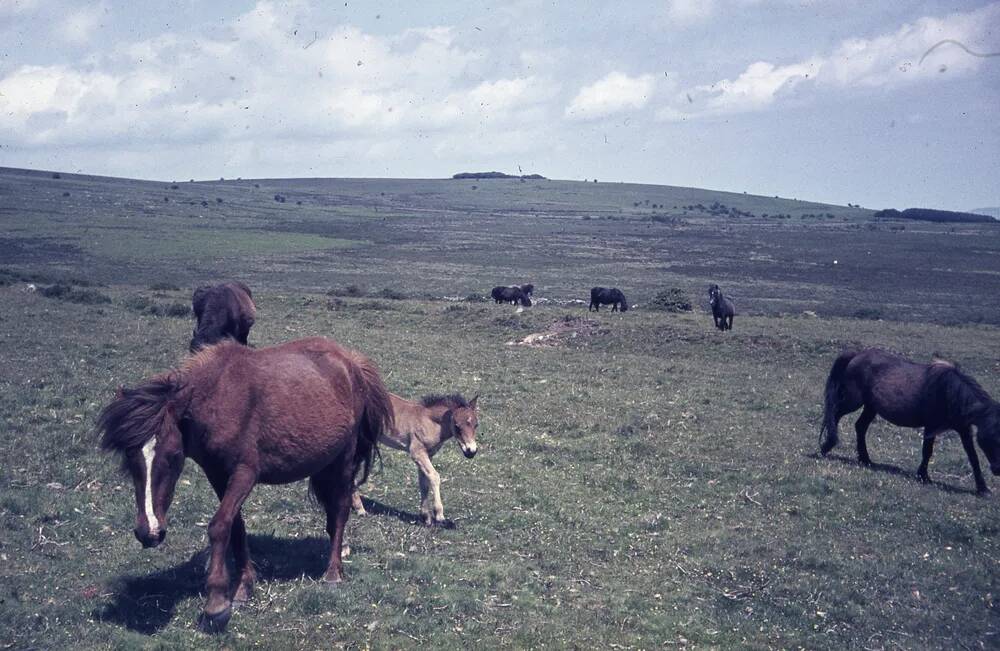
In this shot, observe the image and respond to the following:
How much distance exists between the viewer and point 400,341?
27.8 meters

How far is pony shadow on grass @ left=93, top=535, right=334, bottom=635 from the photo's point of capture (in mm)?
7516

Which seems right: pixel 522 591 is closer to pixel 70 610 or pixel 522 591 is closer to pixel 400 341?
pixel 70 610

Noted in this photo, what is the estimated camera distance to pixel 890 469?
14.8m

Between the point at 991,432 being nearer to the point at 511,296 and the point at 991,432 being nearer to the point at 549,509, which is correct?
the point at 549,509

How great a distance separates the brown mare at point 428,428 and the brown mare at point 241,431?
6.09ft

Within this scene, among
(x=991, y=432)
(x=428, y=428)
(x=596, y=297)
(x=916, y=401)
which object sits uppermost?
(x=916, y=401)

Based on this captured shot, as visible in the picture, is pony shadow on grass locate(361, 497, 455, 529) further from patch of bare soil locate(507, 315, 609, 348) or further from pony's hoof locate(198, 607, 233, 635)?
patch of bare soil locate(507, 315, 609, 348)

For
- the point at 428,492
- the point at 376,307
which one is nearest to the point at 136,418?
the point at 428,492

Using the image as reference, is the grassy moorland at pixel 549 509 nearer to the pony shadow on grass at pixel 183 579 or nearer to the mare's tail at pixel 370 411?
the pony shadow on grass at pixel 183 579

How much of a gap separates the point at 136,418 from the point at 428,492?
4.75 metres

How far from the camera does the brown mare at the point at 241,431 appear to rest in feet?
23.8

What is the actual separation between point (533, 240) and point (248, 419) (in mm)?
97867

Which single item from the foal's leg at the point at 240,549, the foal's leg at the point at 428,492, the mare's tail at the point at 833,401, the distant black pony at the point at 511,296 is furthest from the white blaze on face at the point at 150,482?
the distant black pony at the point at 511,296

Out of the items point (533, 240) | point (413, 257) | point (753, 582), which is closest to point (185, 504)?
point (753, 582)
